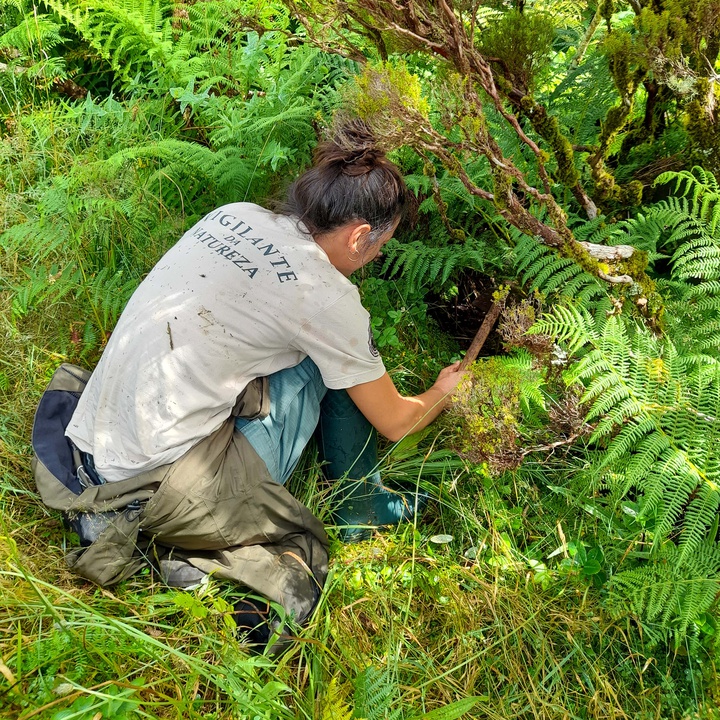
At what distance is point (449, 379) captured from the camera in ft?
8.83

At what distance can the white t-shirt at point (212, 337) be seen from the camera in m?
2.20

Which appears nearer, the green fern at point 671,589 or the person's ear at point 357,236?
the green fern at point 671,589

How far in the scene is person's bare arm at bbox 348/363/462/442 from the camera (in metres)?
2.36

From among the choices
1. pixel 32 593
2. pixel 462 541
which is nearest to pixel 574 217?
pixel 462 541

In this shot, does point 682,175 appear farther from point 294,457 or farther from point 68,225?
point 68,225

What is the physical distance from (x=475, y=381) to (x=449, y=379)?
27cm

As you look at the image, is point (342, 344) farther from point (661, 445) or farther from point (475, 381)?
point (661, 445)

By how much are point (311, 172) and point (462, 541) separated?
1.48 meters

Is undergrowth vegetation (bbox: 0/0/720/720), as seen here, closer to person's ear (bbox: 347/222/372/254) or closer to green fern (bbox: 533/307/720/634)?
green fern (bbox: 533/307/720/634)

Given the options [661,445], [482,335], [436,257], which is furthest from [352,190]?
[661,445]

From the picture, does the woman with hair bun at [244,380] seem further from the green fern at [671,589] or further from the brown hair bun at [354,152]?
the green fern at [671,589]

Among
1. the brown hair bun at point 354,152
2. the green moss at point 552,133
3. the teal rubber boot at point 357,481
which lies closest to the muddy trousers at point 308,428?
the teal rubber boot at point 357,481

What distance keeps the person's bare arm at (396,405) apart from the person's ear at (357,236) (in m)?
0.46

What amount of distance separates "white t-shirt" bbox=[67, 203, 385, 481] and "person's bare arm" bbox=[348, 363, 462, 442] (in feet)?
0.27
